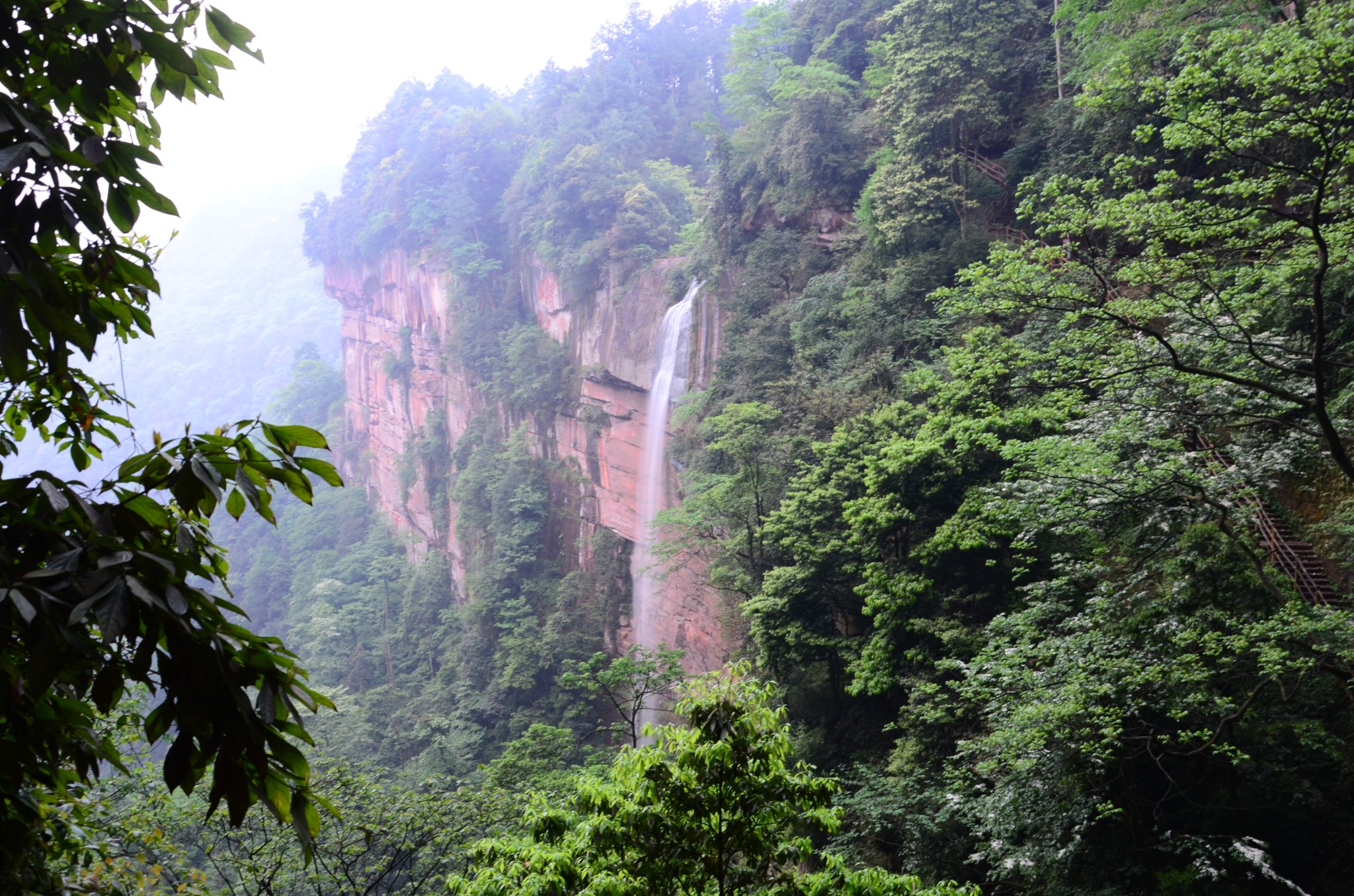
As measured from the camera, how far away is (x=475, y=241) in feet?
113

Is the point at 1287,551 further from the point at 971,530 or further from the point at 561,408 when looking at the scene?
the point at 561,408

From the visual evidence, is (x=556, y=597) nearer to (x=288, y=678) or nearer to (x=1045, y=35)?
(x=1045, y=35)

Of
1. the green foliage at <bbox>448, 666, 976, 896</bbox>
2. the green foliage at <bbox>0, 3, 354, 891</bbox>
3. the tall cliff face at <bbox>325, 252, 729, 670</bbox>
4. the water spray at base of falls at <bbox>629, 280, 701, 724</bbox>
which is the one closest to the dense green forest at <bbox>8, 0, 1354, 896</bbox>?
the green foliage at <bbox>448, 666, 976, 896</bbox>

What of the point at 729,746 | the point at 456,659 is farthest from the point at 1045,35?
the point at 456,659

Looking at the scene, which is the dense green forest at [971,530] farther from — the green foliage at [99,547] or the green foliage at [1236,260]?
the green foliage at [99,547]

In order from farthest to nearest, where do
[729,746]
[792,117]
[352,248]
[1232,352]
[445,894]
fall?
1. [352,248]
2. [792,117]
3. [445,894]
4. [1232,352]
5. [729,746]

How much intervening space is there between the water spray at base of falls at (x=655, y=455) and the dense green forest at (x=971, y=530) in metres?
1.19

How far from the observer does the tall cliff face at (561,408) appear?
21000 mm

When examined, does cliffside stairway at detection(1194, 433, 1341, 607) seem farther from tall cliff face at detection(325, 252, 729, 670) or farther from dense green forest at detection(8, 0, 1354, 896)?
tall cliff face at detection(325, 252, 729, 670)

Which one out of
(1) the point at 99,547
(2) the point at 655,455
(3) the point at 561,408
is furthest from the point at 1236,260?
(3) the point at 561,408

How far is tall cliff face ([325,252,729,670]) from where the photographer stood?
21000 mm

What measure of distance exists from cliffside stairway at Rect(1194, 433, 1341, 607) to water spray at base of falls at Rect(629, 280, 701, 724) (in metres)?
14.6

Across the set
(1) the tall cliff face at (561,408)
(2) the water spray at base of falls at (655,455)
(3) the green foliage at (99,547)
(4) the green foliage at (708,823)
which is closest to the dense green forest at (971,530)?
(4) the green foliage at (708,823)

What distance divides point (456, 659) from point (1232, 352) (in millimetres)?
24261
